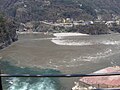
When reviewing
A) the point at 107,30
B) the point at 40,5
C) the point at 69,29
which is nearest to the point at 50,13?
the point at 40,5

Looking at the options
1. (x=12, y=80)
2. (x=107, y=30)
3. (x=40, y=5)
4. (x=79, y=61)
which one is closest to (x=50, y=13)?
(x=40, y=5)

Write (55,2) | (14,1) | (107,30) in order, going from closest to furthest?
(107,30) → (55,2) → (14,1)

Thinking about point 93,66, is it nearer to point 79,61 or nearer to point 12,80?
point 79,61

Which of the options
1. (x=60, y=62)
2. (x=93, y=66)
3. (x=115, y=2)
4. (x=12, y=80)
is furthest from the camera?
(x=115, y=2)

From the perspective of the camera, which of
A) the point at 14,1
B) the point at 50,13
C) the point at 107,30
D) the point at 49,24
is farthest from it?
the point at 14,1

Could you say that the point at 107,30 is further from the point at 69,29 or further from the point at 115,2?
the point at 115,2

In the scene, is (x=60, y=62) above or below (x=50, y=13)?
above

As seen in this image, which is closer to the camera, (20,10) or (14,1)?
(20,10)

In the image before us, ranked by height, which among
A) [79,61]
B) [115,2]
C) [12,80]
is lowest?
[115,2]

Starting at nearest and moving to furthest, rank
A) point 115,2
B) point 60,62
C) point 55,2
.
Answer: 1. point 60,62
2. point 55,2
3. point 115,2
